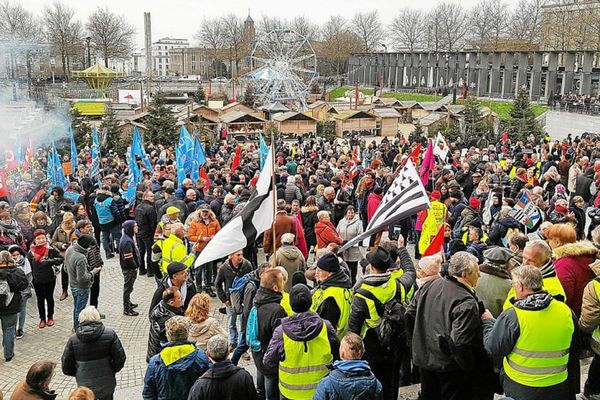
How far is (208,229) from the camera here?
376 inches

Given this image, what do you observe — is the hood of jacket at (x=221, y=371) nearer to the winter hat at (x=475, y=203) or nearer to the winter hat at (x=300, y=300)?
the winter hat at (x=300, y=300)

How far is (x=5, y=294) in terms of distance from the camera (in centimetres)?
723

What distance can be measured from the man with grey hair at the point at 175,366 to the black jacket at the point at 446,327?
182 centimetres

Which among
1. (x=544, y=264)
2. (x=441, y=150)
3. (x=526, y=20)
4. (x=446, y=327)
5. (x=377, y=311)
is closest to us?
(x=446, y=327)

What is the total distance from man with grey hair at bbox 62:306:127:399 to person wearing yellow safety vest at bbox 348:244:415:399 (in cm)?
224

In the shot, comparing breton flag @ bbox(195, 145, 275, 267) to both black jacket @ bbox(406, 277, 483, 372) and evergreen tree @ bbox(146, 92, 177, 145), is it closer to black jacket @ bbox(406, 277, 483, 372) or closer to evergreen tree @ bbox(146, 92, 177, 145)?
black jacket @ bbox(406, 277, 483, 372)

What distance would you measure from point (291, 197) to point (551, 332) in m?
8.34

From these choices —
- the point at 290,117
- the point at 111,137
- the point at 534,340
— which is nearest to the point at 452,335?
the point at 534,340

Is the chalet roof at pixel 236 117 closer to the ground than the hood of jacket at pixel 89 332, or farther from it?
farther from it

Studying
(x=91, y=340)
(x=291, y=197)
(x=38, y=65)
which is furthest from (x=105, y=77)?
(x=91, y=340)

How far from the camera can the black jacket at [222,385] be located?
14.1ft

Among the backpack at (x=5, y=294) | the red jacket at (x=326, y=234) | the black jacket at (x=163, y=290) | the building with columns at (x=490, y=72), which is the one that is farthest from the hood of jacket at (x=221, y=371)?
the building with columns at (x=490, y=72)

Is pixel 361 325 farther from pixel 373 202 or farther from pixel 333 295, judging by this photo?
pixel 373 202

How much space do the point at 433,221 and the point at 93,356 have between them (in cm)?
620
